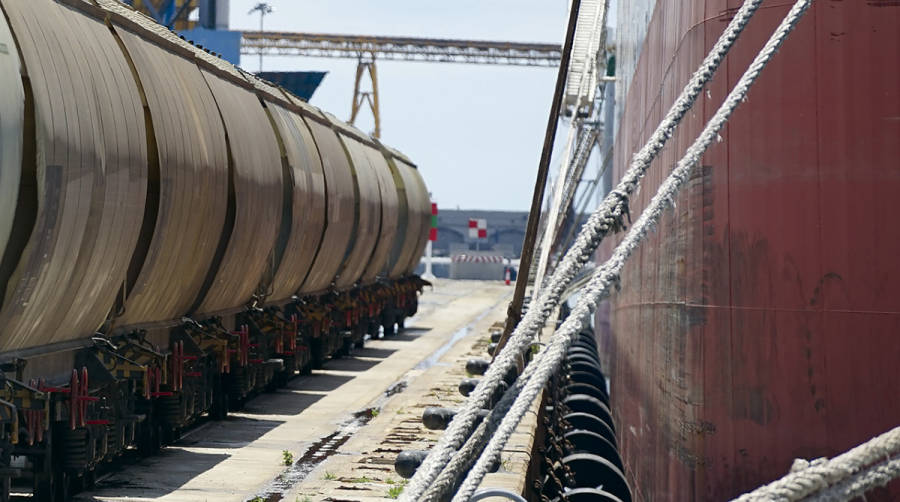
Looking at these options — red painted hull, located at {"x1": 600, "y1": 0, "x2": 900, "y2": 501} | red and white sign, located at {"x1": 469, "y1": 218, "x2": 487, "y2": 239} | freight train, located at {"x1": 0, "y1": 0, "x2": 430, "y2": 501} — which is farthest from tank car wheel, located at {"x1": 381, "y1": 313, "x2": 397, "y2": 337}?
red and white sign, located at {"x1": 469, "y1": 218, "x2": 487, "y2": 239}

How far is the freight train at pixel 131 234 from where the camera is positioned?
362 inches

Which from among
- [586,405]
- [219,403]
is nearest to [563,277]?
[219,403]

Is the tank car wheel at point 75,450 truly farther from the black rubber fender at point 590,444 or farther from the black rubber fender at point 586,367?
the black rubber fender at point 586,367

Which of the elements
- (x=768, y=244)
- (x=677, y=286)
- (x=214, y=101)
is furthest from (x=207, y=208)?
(x=768, y=244)

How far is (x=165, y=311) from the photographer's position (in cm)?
1302

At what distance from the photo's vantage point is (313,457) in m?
13.2

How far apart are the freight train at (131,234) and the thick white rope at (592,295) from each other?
14.5 ft

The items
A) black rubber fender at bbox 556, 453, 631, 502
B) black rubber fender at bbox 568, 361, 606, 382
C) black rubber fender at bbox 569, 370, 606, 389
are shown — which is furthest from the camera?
black rubber fender at bbox 568, 361, 606, 382

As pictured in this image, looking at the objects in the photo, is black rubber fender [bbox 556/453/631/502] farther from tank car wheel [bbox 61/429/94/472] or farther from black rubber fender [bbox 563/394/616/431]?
tank car wheel [bbox 61/429/94/472]

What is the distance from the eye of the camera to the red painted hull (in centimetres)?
894

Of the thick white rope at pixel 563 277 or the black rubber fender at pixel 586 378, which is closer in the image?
the thick white rope at pixel 563 277

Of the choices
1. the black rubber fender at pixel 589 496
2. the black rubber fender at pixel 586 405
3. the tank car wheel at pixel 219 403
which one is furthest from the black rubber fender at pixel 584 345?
the black rubber fender at pixel 589 496

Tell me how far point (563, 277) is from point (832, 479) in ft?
6.24

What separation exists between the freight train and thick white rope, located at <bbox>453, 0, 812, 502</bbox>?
14.5 feet
